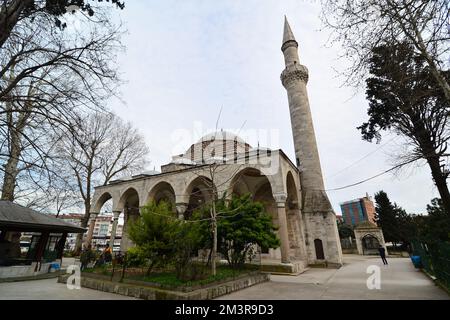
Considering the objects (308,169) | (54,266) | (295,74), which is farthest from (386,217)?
(54,266)

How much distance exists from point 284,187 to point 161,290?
837 cm

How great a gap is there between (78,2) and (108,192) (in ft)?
56.0

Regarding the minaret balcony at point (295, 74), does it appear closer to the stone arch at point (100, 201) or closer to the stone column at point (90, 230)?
the stone arch at point (100, 201)

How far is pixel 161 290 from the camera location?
5918 millimetres

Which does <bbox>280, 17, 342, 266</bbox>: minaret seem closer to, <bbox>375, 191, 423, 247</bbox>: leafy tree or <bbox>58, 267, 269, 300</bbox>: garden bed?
<bbox>58, 267, 269, 300</bbox>: garden bed

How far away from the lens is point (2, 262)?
9.64 meters

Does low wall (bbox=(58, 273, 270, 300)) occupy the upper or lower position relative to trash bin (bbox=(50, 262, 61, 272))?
lower

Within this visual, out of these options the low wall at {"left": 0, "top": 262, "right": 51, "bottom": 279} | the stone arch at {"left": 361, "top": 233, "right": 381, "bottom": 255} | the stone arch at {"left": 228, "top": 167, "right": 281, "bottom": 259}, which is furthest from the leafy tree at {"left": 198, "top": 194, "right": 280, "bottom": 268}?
the stone arch at {"left": 361, "top": 233, "right": 381, "bottom": 255}

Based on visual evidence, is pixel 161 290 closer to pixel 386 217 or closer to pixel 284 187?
pixel 284 187

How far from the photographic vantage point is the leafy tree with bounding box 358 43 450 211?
489cm

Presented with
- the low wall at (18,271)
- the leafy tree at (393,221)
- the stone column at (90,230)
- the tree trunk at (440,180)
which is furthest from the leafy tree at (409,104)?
the leafy tree at (393,221)

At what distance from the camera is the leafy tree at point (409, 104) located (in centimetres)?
489

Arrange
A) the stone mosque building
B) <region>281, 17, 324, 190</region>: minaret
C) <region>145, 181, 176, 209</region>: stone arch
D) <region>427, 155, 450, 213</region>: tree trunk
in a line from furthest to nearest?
<region>281, 17, 324, 190</region>: minaret
<region>145, 181, 176, 209</region>: stone arch
the stone mosque building
<region>427, 155, 450, 213</region>: tree trunk
